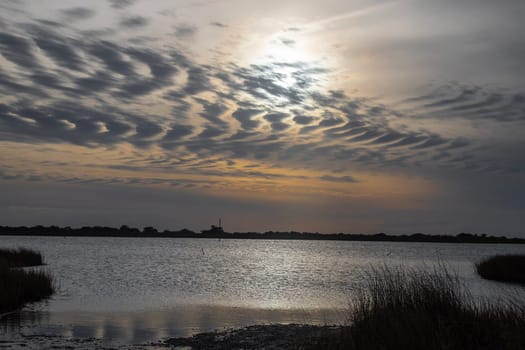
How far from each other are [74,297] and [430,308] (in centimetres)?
2281

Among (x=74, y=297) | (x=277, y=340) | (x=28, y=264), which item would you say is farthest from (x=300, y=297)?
(x=28, y=264)

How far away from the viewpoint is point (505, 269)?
158 feet

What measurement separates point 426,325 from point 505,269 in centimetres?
3945

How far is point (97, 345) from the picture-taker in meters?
17.8

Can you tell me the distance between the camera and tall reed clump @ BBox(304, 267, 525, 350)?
12172 mm

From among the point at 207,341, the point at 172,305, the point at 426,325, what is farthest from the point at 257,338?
the point at 172,305

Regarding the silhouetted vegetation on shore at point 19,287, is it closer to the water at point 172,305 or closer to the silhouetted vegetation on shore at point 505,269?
the water at point 172,305

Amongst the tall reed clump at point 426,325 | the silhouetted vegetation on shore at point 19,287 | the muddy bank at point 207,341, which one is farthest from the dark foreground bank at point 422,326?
the silhouetted vegetation on shore at point 19,287

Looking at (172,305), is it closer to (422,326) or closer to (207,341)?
(207,341)

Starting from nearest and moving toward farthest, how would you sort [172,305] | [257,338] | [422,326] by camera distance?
[422,326], [257,338], [172,305]

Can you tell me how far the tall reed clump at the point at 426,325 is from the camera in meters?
12.2

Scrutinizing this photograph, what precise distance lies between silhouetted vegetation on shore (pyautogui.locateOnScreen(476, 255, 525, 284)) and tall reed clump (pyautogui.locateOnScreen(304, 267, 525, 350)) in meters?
35.8

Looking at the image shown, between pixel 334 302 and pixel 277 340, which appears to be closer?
pixel 277 340

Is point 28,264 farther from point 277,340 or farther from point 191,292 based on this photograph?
point 277,340
